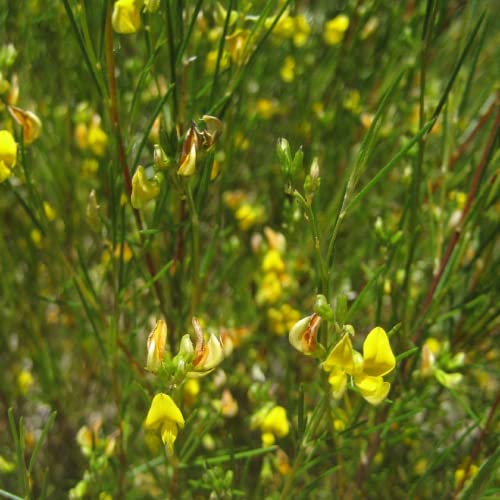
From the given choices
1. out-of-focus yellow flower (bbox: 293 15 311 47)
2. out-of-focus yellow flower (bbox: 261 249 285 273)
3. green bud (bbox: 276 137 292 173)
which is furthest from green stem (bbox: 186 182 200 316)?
out-of-focus yellow flower (bbox: 293 15 311 47)

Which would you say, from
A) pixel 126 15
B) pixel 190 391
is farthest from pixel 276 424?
pixel 126 15

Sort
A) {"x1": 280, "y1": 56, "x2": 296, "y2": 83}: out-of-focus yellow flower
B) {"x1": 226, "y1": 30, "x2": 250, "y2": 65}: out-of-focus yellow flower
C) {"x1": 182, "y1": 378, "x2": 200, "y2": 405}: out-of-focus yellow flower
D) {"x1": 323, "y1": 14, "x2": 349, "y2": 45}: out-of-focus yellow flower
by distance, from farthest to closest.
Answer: {"x1": 280, "y1": 56, "x2": 296, "y2": 83}: out-of-focus yellow flower
{"x1": 323, "y1": 14, "x2": 349, "y2": 45}: out-of-focus yellow flower
{"x1": 182, "y1": 378, "x2": 200, "y2": 405}: out-of-focus yellow flower
{"x1": 226, "y1": 30, "x2": 250, "y2": 65}: out-of-focus yellow flower

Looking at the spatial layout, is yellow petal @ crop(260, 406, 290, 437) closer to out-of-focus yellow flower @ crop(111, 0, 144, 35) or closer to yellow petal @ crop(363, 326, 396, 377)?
yellow petal @ crop(363, 326, 396, 377)

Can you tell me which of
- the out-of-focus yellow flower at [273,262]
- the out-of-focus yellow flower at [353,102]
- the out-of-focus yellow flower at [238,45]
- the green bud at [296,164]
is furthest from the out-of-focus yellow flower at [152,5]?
the out-of-focus yellow flower at [353,102]

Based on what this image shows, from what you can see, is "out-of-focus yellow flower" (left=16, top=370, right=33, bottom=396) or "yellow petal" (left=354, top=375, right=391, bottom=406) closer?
"yellow petal" (left=354, top=375, right=391, bottom=406)

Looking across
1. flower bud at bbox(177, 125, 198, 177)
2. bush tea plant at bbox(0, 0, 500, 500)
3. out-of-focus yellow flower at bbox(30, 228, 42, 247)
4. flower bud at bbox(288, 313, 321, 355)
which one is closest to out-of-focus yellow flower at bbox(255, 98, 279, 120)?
bush tea plant at bbox(0, 0, 500, 500)

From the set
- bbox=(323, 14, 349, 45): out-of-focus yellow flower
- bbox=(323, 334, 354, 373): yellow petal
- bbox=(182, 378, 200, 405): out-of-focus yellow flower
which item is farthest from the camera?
bbox=(323, 14, 349, 45): out-of-focus yellow flower

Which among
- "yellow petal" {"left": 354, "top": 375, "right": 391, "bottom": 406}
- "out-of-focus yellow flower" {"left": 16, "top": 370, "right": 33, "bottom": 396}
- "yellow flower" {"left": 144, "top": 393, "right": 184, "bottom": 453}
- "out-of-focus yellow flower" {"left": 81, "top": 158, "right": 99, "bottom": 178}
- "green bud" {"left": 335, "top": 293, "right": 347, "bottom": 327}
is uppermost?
"green bud" {"left": 335, "top": 293, "right": 347, "bottom": 327}

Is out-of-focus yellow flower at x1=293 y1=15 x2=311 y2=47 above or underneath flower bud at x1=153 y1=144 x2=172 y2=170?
underneath
